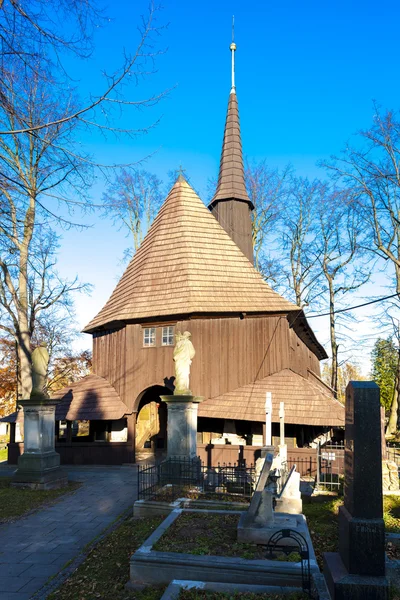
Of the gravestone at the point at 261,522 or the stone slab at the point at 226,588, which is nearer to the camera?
the stone slab at the point at 226,588

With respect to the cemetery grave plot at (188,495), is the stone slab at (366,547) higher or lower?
higher

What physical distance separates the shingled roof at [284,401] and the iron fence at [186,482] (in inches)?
179

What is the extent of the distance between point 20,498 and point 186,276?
1100 centimetres

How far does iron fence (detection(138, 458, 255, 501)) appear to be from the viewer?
33.8 feet

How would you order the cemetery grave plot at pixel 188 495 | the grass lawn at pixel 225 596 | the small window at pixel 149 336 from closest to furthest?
the grass lawn at pixel 225 596, the cemetery grave plot at pixel 188 495, the small window at pixel 149 336

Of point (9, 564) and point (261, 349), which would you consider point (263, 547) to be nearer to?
point (9, 564)

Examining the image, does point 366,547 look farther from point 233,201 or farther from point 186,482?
point 233,201

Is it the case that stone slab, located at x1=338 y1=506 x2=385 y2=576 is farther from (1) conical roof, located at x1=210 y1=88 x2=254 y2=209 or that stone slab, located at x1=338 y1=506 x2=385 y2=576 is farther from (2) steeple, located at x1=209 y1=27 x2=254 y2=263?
(1) conical roof, located at x1=210 y1=88 x2=254 y2=209

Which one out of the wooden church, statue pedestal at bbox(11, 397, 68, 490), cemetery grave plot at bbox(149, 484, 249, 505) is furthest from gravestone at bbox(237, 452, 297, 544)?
the wooden church

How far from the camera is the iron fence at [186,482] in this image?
406 inches

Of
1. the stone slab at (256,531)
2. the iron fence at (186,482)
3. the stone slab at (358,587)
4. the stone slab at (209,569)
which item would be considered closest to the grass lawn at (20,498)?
the iron fence at (186,482)

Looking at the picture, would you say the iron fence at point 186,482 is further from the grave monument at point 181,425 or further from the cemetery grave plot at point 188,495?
the grave monument at point 181,425

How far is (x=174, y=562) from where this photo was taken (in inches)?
237

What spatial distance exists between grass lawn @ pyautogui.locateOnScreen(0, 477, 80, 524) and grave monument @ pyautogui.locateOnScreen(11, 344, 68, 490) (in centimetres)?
32
